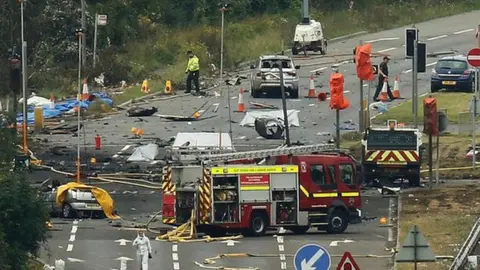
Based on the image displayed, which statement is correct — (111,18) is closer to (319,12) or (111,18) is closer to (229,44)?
A: (229,44)

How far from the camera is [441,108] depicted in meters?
60.7

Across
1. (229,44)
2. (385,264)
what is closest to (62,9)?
(229,44)

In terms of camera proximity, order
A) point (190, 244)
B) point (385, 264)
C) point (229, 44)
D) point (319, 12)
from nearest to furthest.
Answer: point (385, 264)
point (190, 244)
point (229, 44)
point (319, 12)

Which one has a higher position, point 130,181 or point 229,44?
point 229,44

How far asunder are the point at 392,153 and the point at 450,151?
5307 mm

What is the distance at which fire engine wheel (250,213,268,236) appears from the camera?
133ft

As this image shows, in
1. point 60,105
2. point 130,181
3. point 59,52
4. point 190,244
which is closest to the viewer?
point 190,244

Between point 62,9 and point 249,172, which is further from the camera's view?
point 62,9

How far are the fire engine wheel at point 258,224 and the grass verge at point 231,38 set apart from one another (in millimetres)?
22734

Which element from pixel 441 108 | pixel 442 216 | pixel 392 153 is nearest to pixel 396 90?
pixel 441 108

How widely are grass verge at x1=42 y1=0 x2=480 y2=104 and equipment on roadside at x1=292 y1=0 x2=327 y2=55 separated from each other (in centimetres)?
115

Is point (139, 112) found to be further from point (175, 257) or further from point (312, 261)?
point (312, 261)

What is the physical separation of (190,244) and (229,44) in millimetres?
33848

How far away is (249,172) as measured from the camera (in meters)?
40.5
